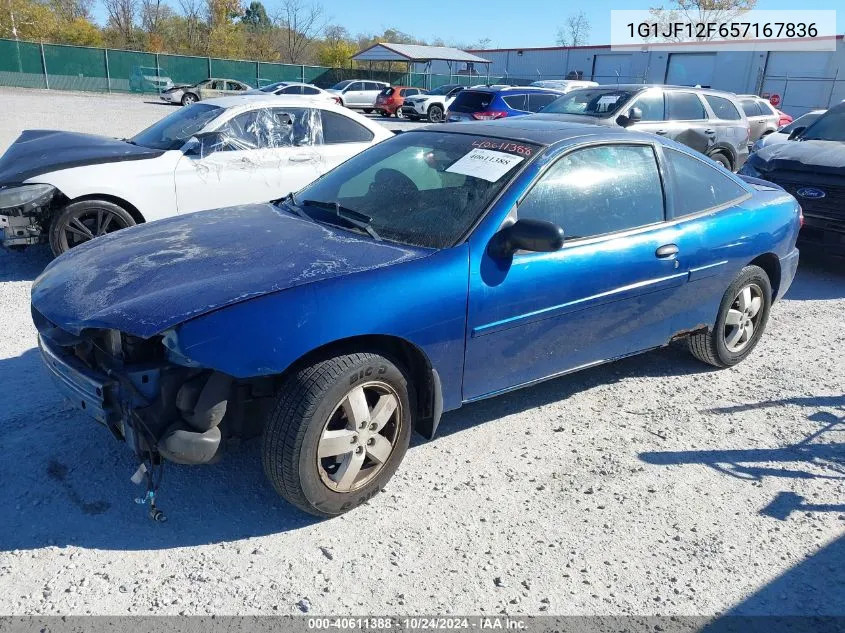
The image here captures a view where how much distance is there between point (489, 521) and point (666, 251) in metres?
1.91

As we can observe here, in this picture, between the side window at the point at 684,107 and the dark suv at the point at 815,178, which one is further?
the side window at the point at 684,107

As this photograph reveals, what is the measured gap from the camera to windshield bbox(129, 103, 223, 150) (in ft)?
21.1

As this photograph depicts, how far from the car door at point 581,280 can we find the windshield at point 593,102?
644 cm

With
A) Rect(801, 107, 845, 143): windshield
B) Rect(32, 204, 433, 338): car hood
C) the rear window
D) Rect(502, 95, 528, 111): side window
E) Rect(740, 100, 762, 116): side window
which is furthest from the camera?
Rect(502, 95, 528, 111): side window

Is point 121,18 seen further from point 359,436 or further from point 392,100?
point 359,436

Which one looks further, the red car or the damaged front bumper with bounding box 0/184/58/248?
the red car

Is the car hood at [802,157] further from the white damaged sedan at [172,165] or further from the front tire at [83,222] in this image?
the front tire at [83,222]

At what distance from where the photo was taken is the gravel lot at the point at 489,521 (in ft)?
8.41

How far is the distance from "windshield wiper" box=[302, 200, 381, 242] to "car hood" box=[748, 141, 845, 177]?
5.84 metres

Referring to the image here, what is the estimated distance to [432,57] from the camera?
42.9m

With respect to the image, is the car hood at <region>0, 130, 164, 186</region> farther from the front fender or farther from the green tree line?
the green tree line

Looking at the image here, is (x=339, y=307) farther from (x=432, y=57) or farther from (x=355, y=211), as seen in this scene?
(x=432, y=57)

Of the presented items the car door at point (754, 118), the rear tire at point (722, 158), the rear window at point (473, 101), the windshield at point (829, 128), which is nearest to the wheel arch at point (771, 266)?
the windshield at point (829, 128)

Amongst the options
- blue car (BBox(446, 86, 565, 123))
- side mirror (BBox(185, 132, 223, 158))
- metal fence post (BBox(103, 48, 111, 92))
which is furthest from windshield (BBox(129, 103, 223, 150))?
metal fence post (BBox(103, 48, 111, 92))
